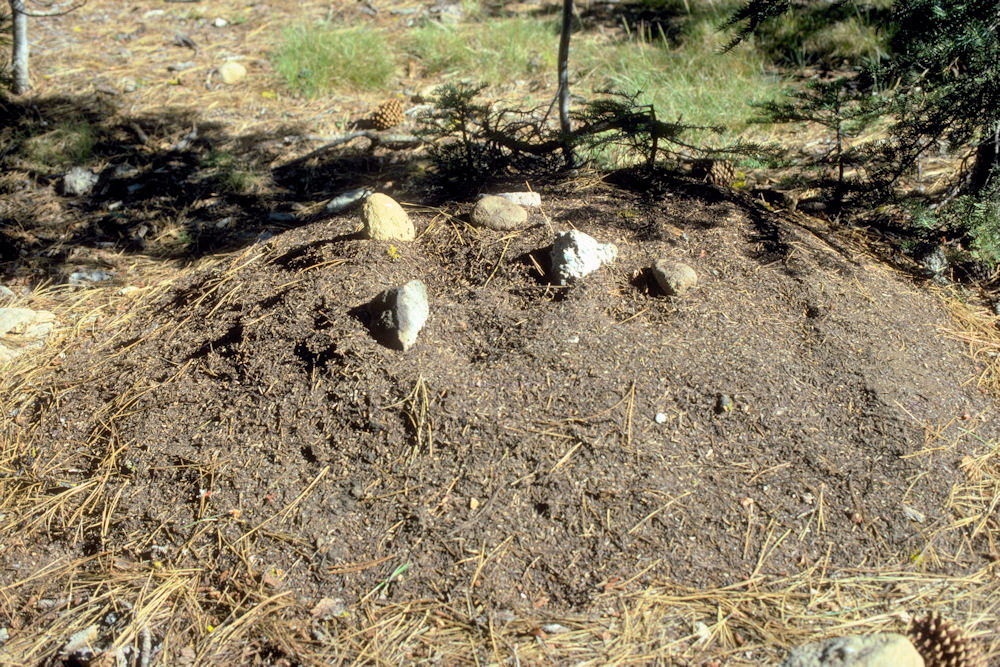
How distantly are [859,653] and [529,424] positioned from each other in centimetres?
104

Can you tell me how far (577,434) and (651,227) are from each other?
980mm

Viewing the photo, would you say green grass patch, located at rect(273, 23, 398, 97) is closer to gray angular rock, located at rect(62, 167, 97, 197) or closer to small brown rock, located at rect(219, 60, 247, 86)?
small brown rock, located at rect(219, 60, 247, 86)

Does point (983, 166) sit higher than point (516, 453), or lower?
higher

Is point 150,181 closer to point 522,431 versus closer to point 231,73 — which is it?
point 231,73

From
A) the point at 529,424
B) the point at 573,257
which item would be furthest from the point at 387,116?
the point at 529,424

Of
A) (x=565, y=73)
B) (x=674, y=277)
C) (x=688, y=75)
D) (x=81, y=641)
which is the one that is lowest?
(x=81, y=641)

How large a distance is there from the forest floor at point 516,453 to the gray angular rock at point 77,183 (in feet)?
4.07

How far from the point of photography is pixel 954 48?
2.70 m

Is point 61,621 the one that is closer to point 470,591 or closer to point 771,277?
point 470,591

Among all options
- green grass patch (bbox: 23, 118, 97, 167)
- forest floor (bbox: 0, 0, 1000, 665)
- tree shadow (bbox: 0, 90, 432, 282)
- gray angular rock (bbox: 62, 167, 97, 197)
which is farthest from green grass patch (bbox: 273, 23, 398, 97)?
forest floor (bbox: 0, 0, 1000, 665)

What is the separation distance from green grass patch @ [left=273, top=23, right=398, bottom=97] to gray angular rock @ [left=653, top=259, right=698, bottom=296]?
3030 mm

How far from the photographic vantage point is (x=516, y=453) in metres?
2.29

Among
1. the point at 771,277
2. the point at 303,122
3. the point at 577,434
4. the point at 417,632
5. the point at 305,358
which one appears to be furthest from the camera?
the point at 303,122

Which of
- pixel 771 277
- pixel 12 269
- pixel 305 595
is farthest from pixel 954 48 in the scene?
pixel 12 269
